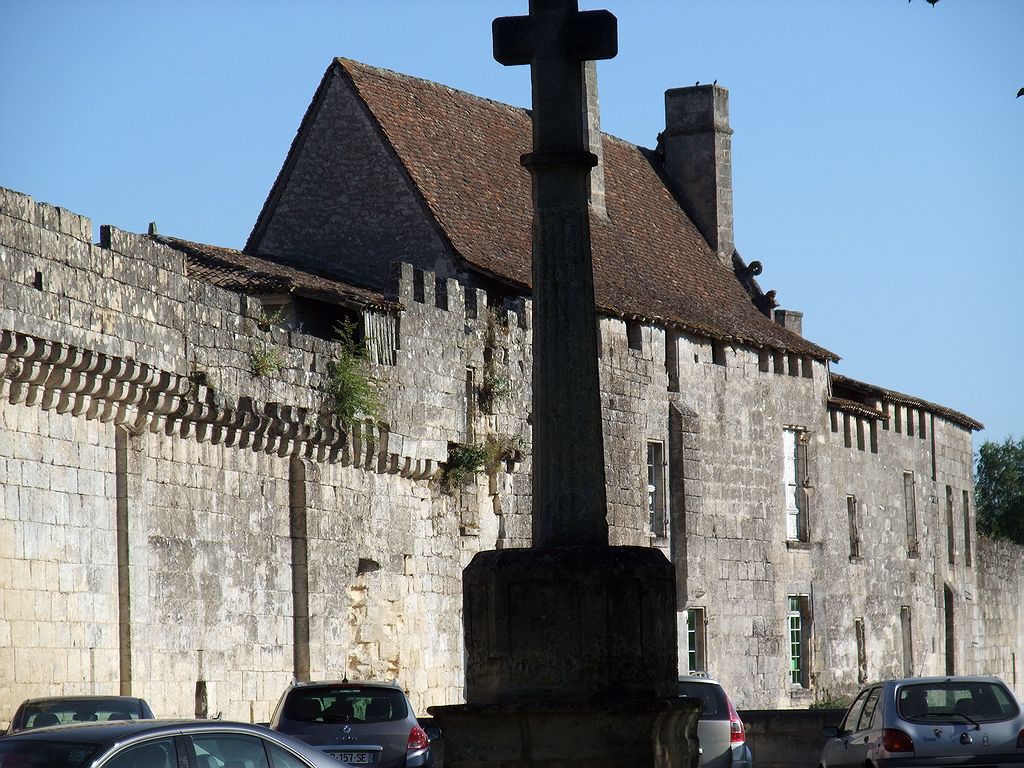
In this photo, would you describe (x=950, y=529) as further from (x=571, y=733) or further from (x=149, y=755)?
(x=149, y=755)

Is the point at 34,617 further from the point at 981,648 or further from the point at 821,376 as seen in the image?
the point at 981,648

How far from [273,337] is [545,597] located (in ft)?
41.7

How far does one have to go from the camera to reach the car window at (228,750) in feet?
30.0

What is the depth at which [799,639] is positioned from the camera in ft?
112

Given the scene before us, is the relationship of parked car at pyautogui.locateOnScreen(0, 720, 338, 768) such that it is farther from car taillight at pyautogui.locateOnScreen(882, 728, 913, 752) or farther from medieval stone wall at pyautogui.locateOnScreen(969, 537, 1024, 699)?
medieval stone wall at pyautogui.locateOnScreen(969, 537, 1024, 699)

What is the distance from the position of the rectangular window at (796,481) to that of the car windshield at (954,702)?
769 inches

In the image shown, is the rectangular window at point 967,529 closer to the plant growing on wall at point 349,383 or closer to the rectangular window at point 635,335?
the rectangular window at point 635,335

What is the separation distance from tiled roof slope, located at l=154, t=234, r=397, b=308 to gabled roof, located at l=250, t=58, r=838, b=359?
289 centimetres

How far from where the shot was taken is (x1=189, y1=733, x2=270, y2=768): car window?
30.0ft

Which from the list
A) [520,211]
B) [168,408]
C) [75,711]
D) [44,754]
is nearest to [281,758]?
[44,754]

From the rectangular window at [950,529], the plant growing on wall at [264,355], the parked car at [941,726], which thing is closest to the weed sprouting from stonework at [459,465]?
the plant growing on wall at [264,355]

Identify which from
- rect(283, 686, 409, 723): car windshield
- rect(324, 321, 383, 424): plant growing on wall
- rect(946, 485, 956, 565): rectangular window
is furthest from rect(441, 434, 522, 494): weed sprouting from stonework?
rect(946, 485, 956, 565): rectangular window

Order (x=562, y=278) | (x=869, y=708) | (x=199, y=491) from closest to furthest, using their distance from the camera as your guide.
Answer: (x=562, y=278), (x=869, y=708), (x=199, y=491)

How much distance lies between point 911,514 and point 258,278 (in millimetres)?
19490
